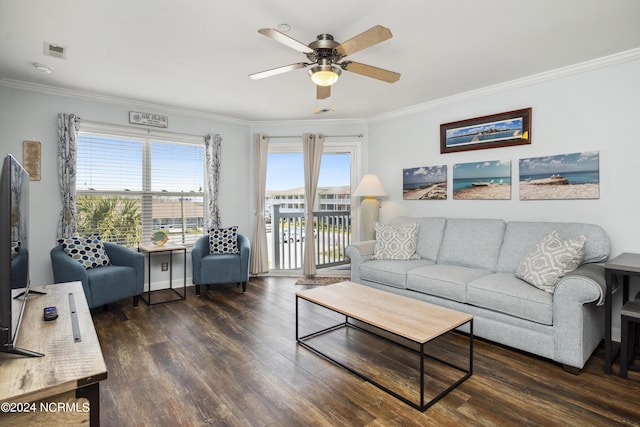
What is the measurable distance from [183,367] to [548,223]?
337 centimetres

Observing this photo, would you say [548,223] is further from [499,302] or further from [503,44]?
[503,44]

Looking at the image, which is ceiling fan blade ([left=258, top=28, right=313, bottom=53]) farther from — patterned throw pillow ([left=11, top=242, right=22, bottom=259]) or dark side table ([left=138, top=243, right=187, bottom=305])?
dark side table ([left=138, top=243, right=187, bottom=305])

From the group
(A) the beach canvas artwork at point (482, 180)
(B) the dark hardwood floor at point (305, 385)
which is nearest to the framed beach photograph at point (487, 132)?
(A) the beach canvas artwork at point (482, 180)

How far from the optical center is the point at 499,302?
2.63m

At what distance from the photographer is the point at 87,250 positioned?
3.67m

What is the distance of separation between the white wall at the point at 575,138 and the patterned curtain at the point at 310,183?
5.28ft

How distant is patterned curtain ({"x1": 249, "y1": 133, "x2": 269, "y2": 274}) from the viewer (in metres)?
5.12

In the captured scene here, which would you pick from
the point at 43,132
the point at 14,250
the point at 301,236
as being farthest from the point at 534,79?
the point at 43,132

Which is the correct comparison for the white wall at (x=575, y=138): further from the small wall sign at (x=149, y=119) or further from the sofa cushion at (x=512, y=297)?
the small wall sign at (x=149, y=119)

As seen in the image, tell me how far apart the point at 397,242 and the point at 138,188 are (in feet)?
11.0

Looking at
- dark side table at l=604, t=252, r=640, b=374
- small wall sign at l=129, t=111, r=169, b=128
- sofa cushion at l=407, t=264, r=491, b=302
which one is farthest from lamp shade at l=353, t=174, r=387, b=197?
small wall sign at l=129, t=111, r=169, b=128

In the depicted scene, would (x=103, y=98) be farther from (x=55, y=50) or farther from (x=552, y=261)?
(x=552, y=261)

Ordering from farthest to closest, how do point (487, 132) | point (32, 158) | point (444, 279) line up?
point (487, 132)
point (32, 158)
point (444, 279)

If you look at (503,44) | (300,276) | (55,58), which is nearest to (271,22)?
(503,44)
